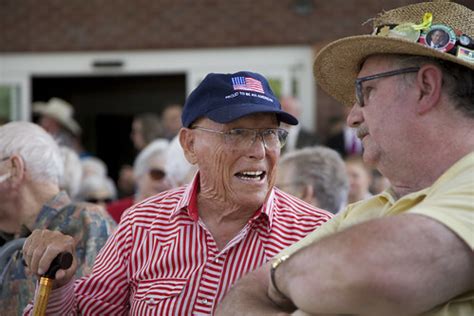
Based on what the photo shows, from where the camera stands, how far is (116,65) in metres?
11.6

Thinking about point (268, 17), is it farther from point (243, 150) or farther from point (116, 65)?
point (243, 150)

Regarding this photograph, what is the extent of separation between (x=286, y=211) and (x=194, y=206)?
370 millimetres

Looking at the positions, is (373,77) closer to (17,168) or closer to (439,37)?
(439,37)

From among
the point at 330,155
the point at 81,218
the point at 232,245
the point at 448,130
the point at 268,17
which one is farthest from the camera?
the point at 268,17

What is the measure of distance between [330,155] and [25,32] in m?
7.43

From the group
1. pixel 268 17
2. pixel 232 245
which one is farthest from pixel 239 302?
pixel 268 17

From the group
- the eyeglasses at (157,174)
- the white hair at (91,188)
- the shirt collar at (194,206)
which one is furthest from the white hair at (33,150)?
the white hair at (91,188)

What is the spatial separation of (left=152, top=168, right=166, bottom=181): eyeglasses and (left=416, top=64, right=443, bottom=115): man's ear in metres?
4.24

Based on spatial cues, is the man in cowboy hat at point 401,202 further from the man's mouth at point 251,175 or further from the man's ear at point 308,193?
the man's ear at point 308,193

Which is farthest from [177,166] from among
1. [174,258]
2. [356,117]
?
[356,117]

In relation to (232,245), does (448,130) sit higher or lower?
higher

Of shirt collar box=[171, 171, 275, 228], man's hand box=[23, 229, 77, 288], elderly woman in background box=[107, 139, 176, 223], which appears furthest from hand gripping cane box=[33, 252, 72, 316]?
elderly woman in background box=[107, 139, 176, 223]

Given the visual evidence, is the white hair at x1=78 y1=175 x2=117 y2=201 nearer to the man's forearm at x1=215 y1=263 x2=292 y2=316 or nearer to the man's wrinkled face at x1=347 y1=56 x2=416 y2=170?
the man's forearm at x1=215 y1=263 x2=292 y2=316

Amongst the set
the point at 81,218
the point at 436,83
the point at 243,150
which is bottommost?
the point at 81,218
